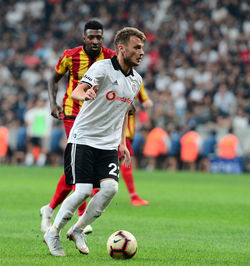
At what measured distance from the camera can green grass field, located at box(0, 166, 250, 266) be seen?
5.95 m

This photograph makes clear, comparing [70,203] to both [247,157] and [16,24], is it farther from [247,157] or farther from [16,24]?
[16,24]

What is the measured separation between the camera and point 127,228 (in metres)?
7.99

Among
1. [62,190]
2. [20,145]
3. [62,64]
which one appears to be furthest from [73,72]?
Answer: [20,145]

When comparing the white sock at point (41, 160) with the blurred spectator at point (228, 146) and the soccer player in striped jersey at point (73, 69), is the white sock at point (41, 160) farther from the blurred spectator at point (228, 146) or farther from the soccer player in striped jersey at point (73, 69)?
the soccer player in striped jersey at point (73, 69)

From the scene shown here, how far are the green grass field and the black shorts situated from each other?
71 centimetres

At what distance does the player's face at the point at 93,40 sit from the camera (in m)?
7.56

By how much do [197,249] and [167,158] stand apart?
15906 mm

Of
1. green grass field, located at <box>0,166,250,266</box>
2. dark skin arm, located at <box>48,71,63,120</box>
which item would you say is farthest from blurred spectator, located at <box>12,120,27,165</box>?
dark skin arm, located at <box>48,71,63,120</box>

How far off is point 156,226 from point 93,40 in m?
2.48

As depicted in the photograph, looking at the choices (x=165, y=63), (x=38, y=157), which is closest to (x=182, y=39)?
(x=165, y=63)

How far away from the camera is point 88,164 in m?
5.96

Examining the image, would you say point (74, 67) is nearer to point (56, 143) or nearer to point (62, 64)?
point (62, 64)

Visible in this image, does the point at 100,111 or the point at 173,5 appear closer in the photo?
the point at 100,111

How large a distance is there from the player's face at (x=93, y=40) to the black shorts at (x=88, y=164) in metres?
1.85
